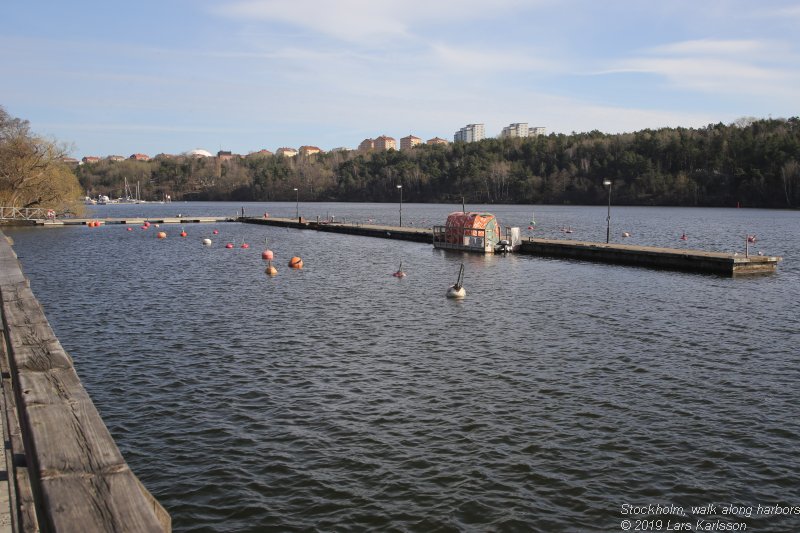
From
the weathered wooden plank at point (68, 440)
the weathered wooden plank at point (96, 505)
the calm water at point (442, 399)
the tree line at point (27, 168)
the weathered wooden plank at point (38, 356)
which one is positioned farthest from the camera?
the tree line at point (27, 168)

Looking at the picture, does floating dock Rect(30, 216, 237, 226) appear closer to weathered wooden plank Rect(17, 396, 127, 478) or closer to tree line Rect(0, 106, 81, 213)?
tree line Rect(0, 106, 81, 213)

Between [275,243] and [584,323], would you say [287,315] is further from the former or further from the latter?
[275,243]

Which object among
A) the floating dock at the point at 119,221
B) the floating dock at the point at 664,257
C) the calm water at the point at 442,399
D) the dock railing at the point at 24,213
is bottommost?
the calm water at the point at 442,399

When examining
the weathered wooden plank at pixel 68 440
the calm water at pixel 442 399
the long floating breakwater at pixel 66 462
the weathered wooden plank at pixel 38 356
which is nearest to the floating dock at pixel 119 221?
the calm water at pixel 442 399

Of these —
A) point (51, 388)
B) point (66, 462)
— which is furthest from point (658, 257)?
point (66, 462)

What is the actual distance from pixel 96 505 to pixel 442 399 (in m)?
15.6

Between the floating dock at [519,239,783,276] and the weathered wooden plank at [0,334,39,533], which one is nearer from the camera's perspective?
the weathered wooden plank at [0,334,39,533]

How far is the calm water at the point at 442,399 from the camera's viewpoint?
13008 millimetres

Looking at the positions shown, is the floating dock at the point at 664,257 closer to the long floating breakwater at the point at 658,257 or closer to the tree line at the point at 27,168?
the long floating breakwater at the point at 658,257

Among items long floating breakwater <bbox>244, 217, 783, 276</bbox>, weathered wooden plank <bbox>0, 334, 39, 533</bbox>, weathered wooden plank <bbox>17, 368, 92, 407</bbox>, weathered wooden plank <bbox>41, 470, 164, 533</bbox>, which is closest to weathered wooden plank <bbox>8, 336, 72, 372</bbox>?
weathered wooden plank <bbox>17, 368, 92, 407</bbox>

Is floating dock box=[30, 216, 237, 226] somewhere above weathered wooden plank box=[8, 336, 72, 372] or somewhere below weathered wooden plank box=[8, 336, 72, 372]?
above

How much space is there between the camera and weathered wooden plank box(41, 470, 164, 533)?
3.34 metres

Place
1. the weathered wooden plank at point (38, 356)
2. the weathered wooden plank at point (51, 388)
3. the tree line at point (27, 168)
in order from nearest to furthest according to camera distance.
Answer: the weathered wooden plank at point (51, 388) < the weathered wooden plank at point (38, 356) < the tree line at point (27, 168)

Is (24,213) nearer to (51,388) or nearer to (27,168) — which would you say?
(27,168)
